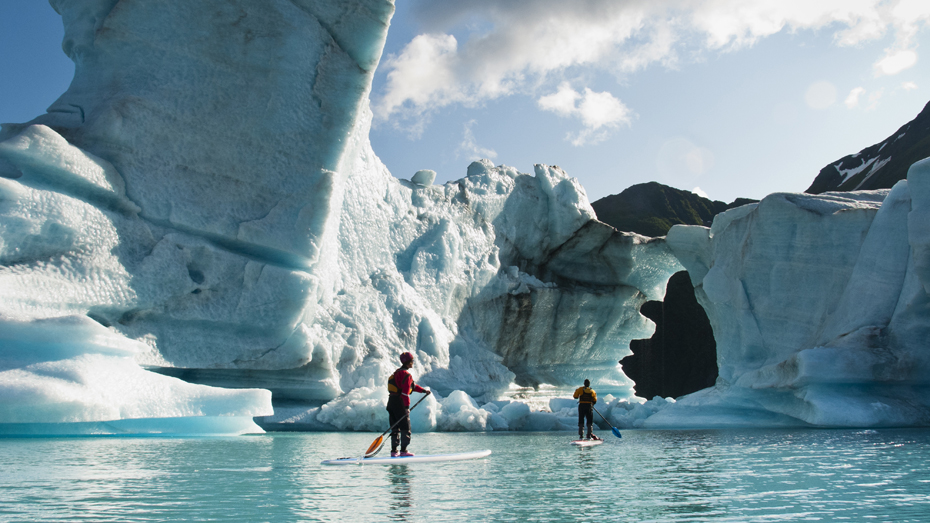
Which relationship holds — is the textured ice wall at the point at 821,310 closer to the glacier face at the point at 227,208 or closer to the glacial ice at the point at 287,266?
the glacial ice at the point at 287,266

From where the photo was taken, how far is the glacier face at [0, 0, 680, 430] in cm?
905

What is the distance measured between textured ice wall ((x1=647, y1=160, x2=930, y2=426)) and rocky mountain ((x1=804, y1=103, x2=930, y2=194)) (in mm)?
25568

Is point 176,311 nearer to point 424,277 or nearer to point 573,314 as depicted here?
point 424,277

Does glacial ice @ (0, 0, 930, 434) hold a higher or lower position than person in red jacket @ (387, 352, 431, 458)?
higher

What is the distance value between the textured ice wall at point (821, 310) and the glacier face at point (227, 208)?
15.1ft

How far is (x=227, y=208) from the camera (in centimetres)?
1066

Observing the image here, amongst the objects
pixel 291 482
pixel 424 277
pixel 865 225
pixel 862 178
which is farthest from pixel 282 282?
pixel 862 178

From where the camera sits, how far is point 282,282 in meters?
10.5

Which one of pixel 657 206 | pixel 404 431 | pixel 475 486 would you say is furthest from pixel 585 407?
pixel 657 206

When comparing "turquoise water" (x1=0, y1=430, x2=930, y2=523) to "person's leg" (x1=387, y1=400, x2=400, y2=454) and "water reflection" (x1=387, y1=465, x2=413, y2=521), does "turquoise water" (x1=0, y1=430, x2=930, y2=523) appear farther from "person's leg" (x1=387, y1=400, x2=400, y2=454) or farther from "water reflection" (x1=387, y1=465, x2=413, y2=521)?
"person's leg" (x1=387, y1=400, x2=400, y2=454)

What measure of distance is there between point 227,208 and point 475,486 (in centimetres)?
783

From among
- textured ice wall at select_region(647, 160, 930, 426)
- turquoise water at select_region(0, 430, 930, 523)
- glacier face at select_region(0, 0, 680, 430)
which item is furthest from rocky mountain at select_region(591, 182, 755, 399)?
turquoise water at select_region(0, 430, 930, 523)

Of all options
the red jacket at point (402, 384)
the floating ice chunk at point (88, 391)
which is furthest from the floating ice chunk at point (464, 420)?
the red jacket at point (402, 384)

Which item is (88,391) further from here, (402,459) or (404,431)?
(402,459)
